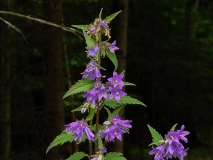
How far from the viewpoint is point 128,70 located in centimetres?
1338

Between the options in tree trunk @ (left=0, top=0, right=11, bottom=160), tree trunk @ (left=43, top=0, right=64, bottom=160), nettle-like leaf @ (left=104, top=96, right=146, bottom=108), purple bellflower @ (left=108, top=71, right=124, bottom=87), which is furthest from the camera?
tree trunk @ (left=43, top=0, right=64, bottom=160)

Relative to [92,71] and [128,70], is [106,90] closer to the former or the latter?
[92,71]

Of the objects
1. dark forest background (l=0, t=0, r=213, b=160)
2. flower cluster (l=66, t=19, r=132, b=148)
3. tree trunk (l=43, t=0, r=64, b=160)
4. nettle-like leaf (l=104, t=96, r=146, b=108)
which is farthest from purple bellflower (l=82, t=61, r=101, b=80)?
tree trunk (l=43, t=0, r=64, b=160)

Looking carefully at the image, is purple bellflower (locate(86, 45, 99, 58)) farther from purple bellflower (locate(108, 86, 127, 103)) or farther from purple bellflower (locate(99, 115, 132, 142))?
purple bellflower (locate(99, 115, 132, 142))

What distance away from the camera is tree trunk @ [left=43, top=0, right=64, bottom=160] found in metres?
7.72

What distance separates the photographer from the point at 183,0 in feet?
41.9

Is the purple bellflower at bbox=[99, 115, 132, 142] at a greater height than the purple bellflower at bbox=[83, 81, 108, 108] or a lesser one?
lesser

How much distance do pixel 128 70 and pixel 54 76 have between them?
579cm

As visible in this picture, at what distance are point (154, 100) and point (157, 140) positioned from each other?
44.2 feet

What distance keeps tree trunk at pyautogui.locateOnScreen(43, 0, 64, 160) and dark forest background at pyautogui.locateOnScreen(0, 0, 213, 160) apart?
0.02 m

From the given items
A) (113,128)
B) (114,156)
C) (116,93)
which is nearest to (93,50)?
(116,93)

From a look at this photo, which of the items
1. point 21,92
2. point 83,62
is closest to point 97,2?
point 83,62

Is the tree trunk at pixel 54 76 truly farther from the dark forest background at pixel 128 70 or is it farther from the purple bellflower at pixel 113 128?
the purple bellflower at pixel 113 128

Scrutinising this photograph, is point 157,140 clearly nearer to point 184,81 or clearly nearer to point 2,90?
point 2,90
